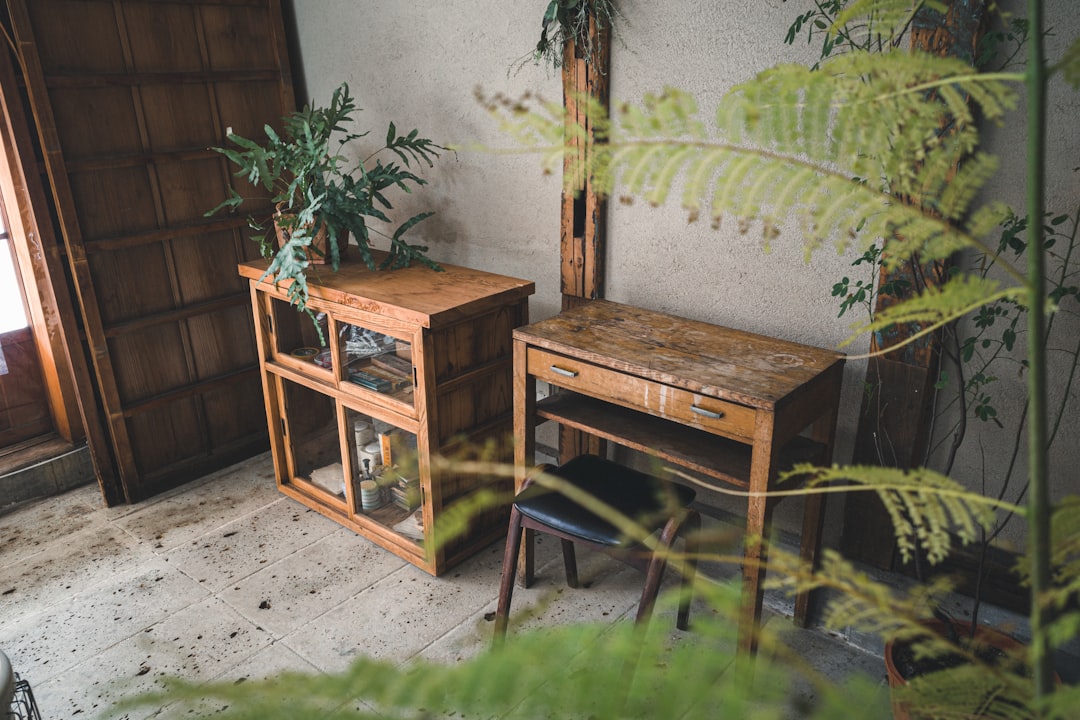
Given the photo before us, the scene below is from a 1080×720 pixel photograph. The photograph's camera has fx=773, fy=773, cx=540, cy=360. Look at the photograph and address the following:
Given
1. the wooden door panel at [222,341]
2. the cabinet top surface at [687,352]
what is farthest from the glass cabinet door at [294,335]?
the cabinet top surface at [687,352]

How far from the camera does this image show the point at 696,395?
187cm

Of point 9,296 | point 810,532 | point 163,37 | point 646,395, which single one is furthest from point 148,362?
point 810,532

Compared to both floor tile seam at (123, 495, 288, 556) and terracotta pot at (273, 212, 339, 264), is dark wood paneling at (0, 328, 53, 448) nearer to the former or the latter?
floor tile seam at (123, 495, 288, 556)

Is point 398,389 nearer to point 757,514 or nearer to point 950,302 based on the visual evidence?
point 757,514

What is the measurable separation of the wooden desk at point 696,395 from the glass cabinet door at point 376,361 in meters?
0.40

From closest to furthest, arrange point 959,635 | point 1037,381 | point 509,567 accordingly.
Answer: point 1037,381
point 959,635
point 509,567

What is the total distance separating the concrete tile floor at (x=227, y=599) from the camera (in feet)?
7.24

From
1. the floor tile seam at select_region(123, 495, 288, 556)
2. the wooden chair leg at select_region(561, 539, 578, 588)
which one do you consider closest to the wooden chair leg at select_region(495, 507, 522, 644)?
the wooden chair leg at select_region(561, 539, 578, 588)

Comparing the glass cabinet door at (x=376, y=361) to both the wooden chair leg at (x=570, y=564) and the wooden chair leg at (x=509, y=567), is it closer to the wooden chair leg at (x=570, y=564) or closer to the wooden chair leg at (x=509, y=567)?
the wooden chair leg at (x=509, y=567)

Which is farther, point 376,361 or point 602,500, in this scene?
point 376,361

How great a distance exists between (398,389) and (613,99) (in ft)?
3.68

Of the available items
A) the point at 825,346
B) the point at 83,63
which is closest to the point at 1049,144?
the point at 825,346

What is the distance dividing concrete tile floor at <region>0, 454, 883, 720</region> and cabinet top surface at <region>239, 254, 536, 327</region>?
902 mm

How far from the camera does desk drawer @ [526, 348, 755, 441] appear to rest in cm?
183
